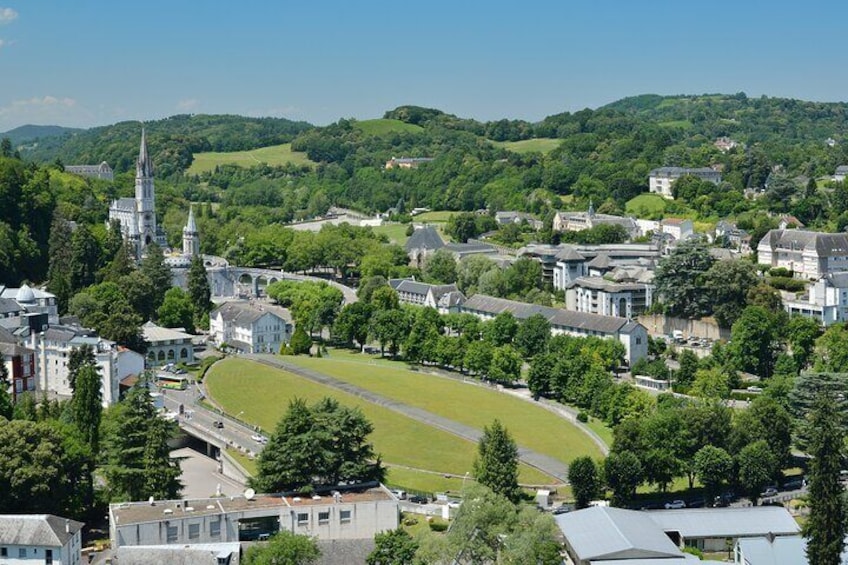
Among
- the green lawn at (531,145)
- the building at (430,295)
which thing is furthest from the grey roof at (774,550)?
the green lawn at (531,145)

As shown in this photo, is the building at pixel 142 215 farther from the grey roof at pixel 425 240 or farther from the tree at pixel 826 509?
the tree at pixel 826 509

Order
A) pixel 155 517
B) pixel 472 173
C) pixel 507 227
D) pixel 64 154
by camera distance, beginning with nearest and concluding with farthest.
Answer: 1. pixel 155 517
2. pixel 507 227
3. pixel 472 173
4. pixel 64 154

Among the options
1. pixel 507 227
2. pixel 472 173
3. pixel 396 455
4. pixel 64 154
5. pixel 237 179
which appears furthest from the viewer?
pixel 64 154

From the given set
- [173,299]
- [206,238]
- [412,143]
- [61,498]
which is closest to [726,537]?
[61,498]

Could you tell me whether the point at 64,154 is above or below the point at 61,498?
above

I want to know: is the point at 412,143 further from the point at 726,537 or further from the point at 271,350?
the point at 726,537

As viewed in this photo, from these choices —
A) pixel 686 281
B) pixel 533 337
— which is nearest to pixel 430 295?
pixel 533 337

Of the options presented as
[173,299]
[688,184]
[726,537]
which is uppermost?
[688,184]

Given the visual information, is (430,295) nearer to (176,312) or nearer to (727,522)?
(176,312)
